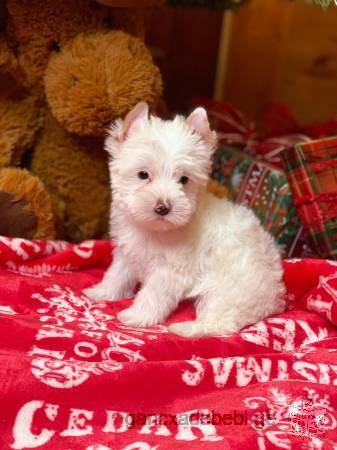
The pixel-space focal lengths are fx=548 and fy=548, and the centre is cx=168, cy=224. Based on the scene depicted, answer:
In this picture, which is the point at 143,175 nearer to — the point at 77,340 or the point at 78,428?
the point at 77,340

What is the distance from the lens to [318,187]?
1583mm

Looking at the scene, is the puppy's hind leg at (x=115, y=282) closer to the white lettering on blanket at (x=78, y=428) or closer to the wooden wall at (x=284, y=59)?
the white lettering on blanket at (x=78, y=428)

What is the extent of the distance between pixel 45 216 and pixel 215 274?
0.58 metres

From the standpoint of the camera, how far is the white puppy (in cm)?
127

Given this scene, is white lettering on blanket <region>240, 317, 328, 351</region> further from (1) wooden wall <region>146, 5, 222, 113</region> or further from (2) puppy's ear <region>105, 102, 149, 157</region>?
(1) wooden wall <region>146, 5, 222, 113</region>

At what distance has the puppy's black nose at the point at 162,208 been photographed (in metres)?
1.24

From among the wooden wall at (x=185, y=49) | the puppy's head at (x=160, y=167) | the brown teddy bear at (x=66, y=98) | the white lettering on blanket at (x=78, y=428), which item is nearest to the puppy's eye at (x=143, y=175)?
the puppy's head at (x=160, y=167)

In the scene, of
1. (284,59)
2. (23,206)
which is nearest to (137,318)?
(23,206)

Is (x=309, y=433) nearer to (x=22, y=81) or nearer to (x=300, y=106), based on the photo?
(x=22, y=81)

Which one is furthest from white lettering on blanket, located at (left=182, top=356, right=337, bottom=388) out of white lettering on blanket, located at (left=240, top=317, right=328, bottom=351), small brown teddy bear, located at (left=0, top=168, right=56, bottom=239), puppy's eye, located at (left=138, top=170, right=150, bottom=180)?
small brown teddy bear, located at (left=0, top=168, right=56, bottom=239)

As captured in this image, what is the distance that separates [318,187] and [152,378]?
79 cm

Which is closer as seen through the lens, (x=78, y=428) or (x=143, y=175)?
(x=78, y=428)

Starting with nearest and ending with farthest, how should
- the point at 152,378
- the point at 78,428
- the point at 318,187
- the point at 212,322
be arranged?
1. the point at 78,428
2. the point at 152,378
3. the point at 212,322
4. the point at 318,187

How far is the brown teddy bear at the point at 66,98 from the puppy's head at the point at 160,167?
204mm
